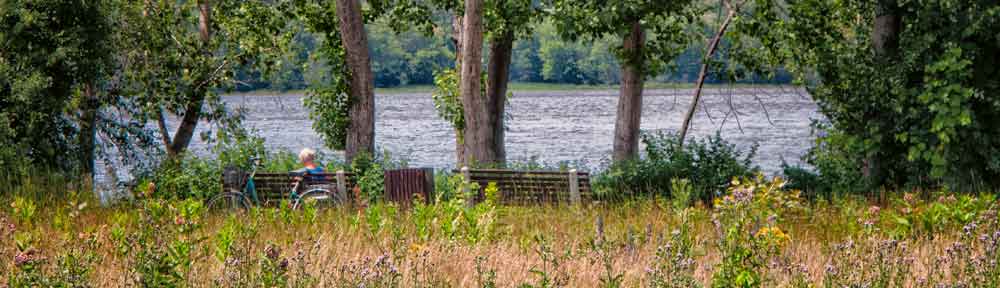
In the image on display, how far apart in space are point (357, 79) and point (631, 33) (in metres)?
4.41

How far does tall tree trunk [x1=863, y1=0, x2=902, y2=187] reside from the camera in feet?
→ 46.9

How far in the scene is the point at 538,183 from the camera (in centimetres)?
1231

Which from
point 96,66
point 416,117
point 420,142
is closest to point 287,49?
point 96,66

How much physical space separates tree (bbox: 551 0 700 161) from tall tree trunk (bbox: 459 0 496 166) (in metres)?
1.20

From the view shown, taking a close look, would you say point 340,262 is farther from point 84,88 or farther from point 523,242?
point 84,88

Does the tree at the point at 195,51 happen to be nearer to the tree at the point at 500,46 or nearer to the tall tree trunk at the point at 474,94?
the tree at the point at 500,46

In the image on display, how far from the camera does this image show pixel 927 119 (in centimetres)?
1338

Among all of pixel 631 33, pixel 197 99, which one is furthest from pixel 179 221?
pixel 197 99

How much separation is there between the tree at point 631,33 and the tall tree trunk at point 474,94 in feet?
3.92

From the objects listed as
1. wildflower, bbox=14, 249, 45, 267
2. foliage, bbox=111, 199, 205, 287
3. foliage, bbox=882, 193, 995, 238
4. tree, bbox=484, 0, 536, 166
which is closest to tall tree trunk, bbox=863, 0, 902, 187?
tree, bbox=484, 0, 536, 166

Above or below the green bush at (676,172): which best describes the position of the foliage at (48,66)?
above

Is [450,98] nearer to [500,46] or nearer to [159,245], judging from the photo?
[500,46]

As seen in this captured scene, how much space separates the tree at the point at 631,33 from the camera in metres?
14.4

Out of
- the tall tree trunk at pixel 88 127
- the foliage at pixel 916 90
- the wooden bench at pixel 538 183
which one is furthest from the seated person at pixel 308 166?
the foliage at pixel 916 90
